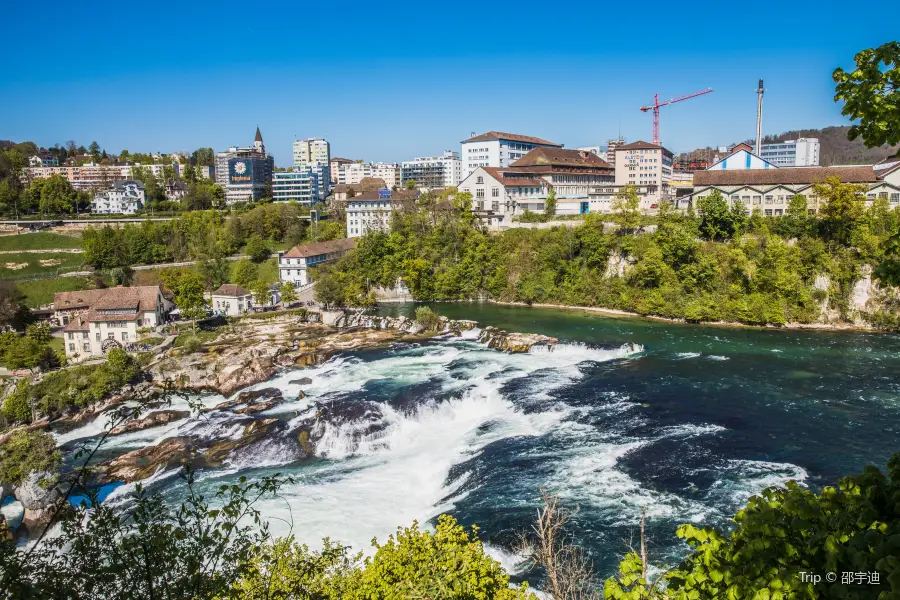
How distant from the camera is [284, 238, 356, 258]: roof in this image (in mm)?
56031

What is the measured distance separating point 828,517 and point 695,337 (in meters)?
34.3

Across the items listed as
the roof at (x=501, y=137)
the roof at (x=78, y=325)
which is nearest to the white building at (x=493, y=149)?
the roof at (x=501, y=137)

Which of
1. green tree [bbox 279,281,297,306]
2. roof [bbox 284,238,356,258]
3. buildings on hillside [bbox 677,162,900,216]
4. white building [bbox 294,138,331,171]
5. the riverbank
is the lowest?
the riverbank

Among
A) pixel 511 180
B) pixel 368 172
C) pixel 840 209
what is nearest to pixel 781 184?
pixel 840 209

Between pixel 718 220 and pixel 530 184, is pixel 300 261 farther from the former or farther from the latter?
pixel 718 220

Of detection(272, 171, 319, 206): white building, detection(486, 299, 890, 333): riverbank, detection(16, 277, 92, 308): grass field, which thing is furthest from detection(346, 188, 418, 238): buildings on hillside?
detection(272, 171, 319, 206): white building

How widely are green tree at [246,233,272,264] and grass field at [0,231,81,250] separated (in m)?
21.3

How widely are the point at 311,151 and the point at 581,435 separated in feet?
495

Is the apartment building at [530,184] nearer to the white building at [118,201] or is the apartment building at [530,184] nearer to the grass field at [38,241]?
the grass field at [38,241]

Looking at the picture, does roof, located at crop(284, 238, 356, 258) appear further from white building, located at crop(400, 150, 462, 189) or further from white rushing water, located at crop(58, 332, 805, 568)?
white building, located at crop(400, 150, 462, 189)

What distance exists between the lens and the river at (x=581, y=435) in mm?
16828

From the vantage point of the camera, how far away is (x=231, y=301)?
153 ft

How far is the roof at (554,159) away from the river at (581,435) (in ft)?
132

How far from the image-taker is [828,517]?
5.14 metres
